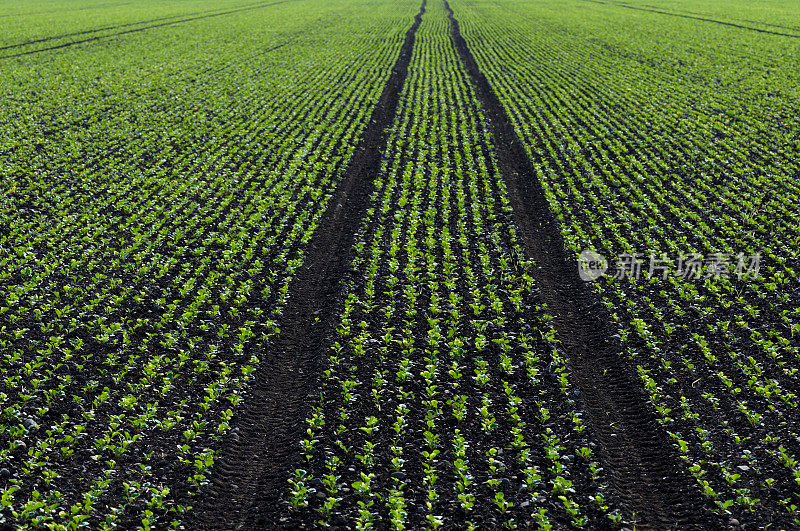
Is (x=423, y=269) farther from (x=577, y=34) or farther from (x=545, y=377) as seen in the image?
(x=577, y=34)

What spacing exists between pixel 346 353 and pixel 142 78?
3098 cm

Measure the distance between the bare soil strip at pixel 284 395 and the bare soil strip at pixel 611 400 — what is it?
4699 mm

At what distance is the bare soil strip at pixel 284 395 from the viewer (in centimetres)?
743

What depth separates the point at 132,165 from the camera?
20.0 m

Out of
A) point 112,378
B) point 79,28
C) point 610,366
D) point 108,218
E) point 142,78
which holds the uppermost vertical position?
point 79,28

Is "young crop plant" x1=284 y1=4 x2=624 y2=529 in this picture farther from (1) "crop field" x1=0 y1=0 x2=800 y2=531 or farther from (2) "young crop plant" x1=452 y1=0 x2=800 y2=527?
(2) "young crop plant" x1=452 y1=0 x2=800 y2=527

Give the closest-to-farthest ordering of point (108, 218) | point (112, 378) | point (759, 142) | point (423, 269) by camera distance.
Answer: point (112, 378), point (423, 269), point (108, 218), point (759, 142)

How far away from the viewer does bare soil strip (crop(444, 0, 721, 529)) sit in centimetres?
749

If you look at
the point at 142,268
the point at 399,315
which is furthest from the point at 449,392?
the point at 142,268

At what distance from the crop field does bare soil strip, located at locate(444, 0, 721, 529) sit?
5cm

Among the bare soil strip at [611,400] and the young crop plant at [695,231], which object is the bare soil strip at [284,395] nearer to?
the bare soil strip at [611,400]

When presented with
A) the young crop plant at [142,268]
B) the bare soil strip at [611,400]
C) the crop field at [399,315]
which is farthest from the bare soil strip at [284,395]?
the bare soil strip at [611,400]

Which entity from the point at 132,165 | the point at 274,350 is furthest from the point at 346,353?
the point at 132,165

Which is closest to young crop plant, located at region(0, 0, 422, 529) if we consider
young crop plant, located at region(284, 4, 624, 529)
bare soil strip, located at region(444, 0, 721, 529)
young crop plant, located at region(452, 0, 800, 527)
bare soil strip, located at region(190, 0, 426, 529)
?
bare soil strip, located at region(190, 0, 426, 529)
